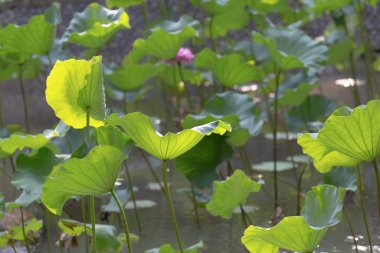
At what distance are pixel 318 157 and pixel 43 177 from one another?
21.2 inches

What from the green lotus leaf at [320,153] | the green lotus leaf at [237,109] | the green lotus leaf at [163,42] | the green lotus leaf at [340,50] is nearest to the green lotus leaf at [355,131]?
the green lotus leaf at [320,153]

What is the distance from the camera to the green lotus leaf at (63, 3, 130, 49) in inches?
79.9

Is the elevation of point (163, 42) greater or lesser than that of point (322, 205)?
greater

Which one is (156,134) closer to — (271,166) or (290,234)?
(290,234)

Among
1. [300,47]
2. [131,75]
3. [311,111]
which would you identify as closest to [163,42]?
[131,75]

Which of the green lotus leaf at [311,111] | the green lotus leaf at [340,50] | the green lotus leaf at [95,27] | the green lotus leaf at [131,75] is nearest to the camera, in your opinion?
the green lotus leaf at [95,27]

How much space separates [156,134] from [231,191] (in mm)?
419

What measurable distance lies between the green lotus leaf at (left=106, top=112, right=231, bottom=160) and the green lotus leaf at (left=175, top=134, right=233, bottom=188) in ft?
1.87

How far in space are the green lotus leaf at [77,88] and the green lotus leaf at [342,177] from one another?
A: 60 cm

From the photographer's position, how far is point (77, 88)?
1390mm

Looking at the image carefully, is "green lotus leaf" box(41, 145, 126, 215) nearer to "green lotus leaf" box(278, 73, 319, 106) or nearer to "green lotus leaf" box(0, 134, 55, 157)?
"green lotus leaf" box(0, 134, 55, 157)

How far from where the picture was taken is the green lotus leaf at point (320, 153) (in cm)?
141

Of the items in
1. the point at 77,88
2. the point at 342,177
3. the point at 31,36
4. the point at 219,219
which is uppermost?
the point at 31,36

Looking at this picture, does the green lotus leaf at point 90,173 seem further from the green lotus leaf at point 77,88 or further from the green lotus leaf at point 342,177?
the green lotus leaf at point 342,177
